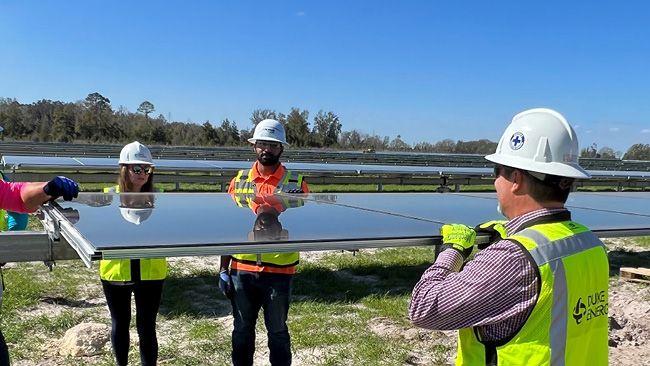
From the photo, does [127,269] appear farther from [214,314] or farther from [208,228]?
[214,314]

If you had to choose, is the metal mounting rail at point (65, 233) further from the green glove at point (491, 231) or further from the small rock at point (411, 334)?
the small rock at point (411, 334)

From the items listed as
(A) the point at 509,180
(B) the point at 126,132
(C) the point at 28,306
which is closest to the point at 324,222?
(A) the point at 509,180

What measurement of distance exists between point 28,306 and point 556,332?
555 cm

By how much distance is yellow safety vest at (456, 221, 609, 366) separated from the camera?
164cm

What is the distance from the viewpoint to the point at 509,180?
1.89 metres

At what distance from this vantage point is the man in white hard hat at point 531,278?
5.39 ft

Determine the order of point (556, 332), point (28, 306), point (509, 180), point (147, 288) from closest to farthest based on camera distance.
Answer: point (556, 332), point (509, 180), point (147, 288), point (28, 306)

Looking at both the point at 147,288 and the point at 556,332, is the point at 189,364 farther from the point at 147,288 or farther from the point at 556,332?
the point at 556,332

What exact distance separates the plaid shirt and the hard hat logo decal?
0.80ft

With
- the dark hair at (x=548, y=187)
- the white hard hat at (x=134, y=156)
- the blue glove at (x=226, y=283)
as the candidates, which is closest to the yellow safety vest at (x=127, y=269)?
the blue glove at (x=226, y=283)

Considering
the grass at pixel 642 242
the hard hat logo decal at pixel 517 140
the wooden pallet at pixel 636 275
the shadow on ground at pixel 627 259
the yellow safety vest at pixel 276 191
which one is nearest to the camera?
the hard hat logo decal at pixel 517 140

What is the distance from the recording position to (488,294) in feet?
5.45

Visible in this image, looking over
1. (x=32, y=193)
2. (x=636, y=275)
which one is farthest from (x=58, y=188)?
(x=636, y=275)

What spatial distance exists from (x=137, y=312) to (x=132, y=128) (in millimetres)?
45559
